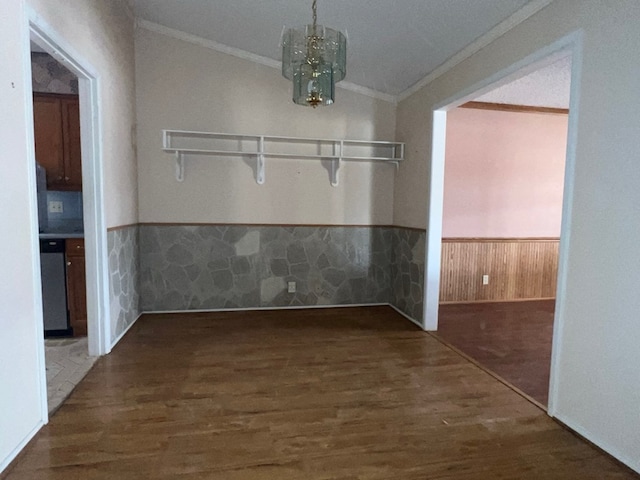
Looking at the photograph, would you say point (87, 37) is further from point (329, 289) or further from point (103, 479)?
point (329, 289)

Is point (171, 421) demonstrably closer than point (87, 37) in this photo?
Yes

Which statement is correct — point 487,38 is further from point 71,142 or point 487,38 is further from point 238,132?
point 71,142

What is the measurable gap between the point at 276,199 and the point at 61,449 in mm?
2880

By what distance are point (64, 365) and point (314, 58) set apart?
8.94 feet

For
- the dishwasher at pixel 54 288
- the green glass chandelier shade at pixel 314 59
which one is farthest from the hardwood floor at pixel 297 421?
the green glass chandelier shade at pixel 314 59

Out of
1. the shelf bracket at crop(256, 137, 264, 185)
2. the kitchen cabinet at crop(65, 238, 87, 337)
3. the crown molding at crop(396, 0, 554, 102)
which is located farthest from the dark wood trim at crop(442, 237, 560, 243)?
the kitchen cabinet at crop(65, 238, 87, 337)

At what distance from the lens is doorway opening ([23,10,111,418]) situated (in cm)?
259

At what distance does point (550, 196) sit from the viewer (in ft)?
15.3

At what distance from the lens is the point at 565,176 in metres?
2.05

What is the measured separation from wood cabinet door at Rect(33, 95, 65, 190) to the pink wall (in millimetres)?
4098

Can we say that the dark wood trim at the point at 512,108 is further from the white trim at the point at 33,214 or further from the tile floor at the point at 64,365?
the tile floor at the point at 64,365

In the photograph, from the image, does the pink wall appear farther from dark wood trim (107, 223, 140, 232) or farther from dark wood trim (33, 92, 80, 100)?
dark wood trim (33, 92, 80, 100)

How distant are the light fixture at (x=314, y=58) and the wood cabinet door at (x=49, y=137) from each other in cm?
256

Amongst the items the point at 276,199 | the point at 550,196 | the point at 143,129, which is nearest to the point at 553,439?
the point at 276,199
